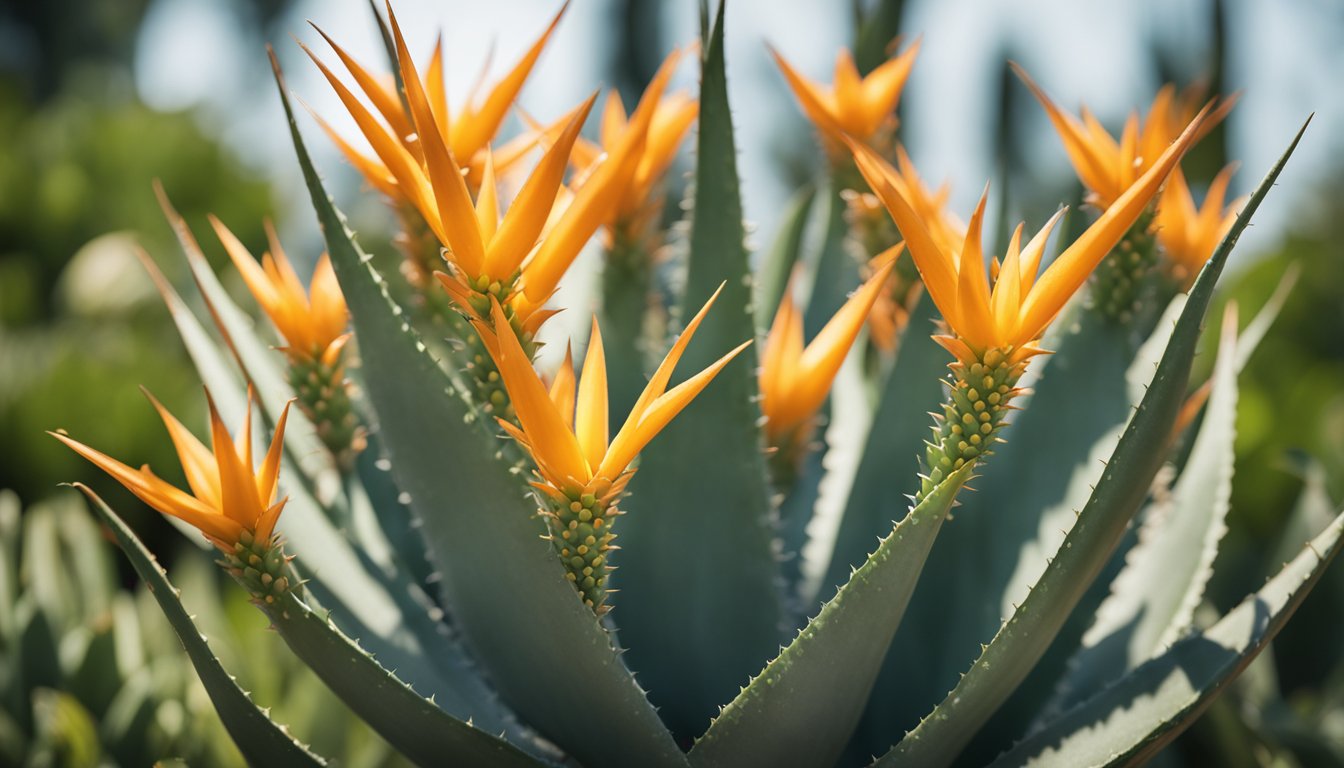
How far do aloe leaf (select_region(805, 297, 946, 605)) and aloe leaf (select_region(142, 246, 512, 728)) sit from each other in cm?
22

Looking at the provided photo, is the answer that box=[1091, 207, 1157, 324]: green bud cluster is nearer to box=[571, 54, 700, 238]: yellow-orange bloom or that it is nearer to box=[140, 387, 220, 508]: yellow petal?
box=[571, 54, 700, 238]: yellow-orange bloom

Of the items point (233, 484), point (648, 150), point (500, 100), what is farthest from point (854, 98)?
point (233, 484)

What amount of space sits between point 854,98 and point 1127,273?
22cm

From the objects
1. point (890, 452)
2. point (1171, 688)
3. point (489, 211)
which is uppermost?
point (489, 211)

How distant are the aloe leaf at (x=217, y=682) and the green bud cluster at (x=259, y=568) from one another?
3cm

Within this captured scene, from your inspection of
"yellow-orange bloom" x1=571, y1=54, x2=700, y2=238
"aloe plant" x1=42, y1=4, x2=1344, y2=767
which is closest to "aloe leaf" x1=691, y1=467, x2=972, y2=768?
"aloe plant" x1=42, y1=4, x2=1344, y2=767

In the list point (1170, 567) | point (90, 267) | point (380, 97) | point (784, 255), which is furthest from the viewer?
point (90, 267)

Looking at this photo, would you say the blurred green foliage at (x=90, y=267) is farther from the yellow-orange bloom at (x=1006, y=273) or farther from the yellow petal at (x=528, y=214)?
the yellow-orange bloom at (x=1006, y=273)

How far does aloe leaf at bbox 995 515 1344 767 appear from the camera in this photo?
51 cm

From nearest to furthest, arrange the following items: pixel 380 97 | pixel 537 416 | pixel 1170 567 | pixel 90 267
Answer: pixel 537 416, pixel 380 97, pixel 1170 567, pixel 90 267

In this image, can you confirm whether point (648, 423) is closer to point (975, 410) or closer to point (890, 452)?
point (975, 410)

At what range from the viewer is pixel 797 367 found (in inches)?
26.0

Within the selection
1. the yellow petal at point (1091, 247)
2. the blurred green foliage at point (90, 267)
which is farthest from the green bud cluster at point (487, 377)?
the blurred green foliage at point (90, 267)

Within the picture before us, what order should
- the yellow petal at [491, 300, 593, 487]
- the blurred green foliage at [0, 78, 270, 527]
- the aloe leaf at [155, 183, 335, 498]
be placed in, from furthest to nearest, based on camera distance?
the blurred green foliage at [0, 78, 270, 527], the aloe leaf at [155, 183, 335, 498], the yellow petal at [491, 300, 593, 487]
